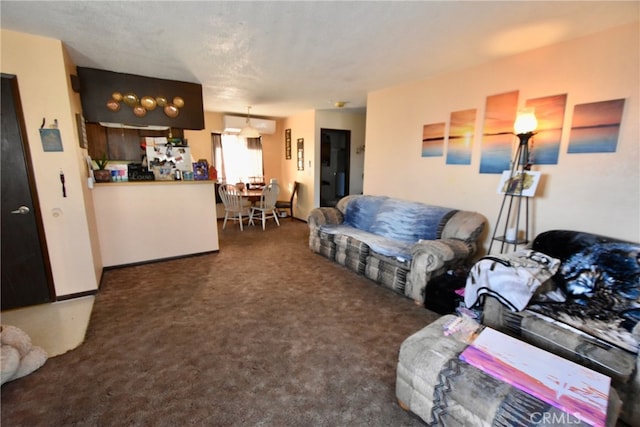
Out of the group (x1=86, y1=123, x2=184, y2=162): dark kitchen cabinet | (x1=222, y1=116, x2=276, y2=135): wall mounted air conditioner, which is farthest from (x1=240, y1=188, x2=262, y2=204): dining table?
(x1=86, y1=123, x2=184, y2=162): dark kitchen cabinet

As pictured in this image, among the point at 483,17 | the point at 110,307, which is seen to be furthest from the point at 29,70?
the point at 483,17

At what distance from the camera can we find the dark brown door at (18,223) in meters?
2.33

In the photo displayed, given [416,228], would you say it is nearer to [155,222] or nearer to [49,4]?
[155,222]

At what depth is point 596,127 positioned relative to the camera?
2.20m

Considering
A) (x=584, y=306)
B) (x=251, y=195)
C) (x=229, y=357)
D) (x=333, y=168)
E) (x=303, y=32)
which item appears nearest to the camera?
(x=584, y=306)

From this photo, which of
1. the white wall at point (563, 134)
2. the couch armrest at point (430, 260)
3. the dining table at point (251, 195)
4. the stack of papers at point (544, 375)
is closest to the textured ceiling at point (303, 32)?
the white wall at point (563, 134)

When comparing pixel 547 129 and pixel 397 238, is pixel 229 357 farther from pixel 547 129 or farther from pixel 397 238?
pixel 547 129

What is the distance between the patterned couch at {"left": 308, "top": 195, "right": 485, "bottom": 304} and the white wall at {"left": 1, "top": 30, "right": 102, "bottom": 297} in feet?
8.49

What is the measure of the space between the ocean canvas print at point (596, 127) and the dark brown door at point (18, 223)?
463 cm

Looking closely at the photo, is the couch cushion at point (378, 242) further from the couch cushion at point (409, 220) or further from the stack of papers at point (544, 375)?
the stack of papers at point (544, 375)

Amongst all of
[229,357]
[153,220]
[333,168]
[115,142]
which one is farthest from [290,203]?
[229,357]

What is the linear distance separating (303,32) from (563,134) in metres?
2.33

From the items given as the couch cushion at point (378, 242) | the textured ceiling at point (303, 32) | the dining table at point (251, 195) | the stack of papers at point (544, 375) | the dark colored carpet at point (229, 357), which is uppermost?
the textured ceiling at point (303, 32)

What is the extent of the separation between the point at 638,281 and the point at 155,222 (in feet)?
14.9
